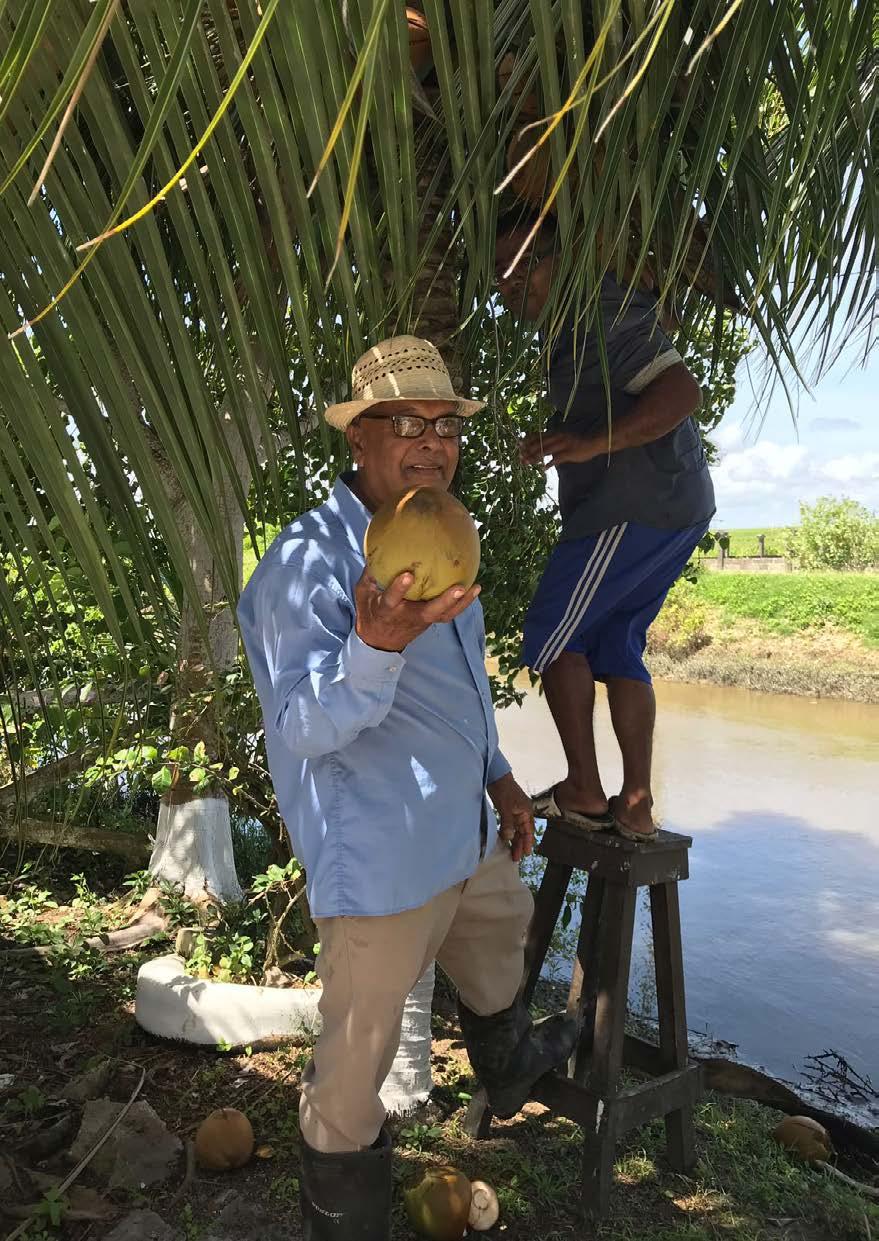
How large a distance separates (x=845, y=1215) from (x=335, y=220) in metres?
2.45

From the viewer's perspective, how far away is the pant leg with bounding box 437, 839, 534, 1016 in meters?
2.05

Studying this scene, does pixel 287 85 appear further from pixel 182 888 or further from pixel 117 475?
pixel 182 888

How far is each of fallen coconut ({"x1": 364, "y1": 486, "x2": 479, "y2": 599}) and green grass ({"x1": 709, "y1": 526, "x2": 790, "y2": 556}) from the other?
118ft

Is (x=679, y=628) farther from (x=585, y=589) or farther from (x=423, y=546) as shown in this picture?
(x=423, y=546)

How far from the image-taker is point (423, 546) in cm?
131

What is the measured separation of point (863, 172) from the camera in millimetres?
1687

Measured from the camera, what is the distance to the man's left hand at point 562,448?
211 cm

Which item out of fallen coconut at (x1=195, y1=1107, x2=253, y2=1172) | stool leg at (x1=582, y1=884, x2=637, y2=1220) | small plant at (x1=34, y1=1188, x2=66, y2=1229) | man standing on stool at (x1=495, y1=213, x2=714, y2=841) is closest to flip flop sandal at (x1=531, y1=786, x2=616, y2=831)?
man standing on stool at (x1=495, y1=213, x2=714, y2=841)

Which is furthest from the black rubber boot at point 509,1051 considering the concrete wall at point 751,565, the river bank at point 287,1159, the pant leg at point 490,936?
the concrete wall at point 751,565

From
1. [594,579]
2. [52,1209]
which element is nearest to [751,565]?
[594,579]

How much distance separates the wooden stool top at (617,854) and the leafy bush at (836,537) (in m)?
37.6

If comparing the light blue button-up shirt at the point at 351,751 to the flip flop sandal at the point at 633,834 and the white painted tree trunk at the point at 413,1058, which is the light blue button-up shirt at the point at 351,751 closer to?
the flip flop sandal at the point at 633,834

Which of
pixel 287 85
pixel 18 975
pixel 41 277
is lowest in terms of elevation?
pixel 18 975

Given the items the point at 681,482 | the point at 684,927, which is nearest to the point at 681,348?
the point at 681,482
